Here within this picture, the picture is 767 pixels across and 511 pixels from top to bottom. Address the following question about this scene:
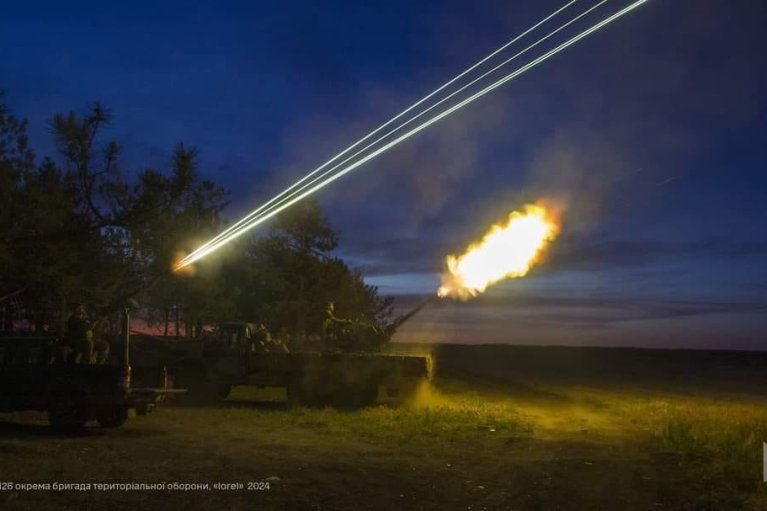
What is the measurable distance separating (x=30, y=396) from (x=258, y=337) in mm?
8170

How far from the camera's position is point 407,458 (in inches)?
477

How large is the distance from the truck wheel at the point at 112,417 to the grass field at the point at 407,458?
289mm

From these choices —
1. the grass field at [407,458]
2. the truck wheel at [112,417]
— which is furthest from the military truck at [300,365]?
the truck wheel at [112,417]

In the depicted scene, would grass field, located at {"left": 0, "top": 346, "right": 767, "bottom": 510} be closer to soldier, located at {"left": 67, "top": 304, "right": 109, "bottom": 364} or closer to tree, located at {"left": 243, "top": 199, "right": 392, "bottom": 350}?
soldier, located at {"left": 67, "top": 304, "right": 109, "bottom": 364}

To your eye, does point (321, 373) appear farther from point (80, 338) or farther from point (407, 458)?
point (407, 458)

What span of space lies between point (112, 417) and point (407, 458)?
6.37 metres

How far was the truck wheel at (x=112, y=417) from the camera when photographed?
15.1 metres

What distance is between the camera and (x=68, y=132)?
20.1 meters

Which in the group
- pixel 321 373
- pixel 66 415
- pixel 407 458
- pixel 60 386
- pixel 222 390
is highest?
pixel 60 386

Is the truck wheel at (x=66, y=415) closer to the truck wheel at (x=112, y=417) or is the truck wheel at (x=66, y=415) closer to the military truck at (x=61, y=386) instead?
the military truck at (x=61, y=386)

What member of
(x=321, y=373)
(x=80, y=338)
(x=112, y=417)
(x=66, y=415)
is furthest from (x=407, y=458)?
(x=321, y=373)

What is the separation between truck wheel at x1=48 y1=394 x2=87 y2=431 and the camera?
47.8 feet

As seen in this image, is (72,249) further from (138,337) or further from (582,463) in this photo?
(582,463)

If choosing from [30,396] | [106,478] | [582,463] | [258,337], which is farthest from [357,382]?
[106,478]
